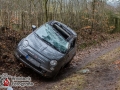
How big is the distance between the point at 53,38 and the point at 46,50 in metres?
0.96

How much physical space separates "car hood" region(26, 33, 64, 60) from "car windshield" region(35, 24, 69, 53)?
269 millimetres

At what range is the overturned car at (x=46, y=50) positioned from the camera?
8.21 m

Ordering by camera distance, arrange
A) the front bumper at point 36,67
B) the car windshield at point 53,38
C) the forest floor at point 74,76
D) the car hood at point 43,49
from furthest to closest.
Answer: the car windshield at point 53,38
the car hood at point 43,49
the front bumper at point 36,67
the forest floor at point 74,76

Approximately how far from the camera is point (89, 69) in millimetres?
10234

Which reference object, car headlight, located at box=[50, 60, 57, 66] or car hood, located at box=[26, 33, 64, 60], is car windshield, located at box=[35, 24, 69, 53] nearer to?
car hood, located at box=[26, 33, 64, 60]

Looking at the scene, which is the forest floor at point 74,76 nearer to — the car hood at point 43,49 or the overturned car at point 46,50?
the overturned car at point 46,50

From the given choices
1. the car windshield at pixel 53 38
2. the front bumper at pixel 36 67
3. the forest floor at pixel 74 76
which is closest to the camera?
the forest floor at pixel 74 76

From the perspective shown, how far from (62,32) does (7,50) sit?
8.42ft

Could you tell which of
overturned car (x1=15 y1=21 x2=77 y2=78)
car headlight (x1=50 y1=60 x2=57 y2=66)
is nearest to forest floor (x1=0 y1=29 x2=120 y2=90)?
overturned car (x1=15 y1=21 x2=77 y2=78)

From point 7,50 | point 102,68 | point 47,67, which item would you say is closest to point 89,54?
point 102,68

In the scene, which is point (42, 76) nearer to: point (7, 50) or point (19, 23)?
point (7, 50)

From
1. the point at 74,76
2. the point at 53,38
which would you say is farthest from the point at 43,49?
the point at 74,76

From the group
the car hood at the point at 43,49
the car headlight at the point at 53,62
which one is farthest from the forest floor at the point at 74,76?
the car hood at the point at 43,49

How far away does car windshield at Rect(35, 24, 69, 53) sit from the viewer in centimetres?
912
